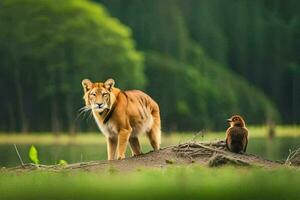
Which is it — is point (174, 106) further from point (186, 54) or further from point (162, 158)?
point (162, 158)

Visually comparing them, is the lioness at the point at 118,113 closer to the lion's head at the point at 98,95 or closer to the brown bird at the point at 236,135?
the lion's head at the point at 98,95

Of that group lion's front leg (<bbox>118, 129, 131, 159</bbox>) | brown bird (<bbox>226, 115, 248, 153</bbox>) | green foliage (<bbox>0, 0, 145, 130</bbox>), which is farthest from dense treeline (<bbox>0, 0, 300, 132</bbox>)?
lion's front leg (<bbox>118, 129, 131, 159</bbox>)

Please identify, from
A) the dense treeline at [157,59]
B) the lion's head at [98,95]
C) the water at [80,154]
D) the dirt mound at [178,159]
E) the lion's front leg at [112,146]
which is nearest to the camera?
the dirt mound at [178,159]

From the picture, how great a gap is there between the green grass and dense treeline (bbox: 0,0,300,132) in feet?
90.6

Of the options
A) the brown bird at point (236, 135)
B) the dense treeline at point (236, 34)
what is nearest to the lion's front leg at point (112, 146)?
the brown bird at point (236, 135)

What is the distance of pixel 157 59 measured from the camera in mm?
44656

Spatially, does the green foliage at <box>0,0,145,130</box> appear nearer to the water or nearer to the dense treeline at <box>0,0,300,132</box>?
the dense treeline at <box>0,0,300,132</box>

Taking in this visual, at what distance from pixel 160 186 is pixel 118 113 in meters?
4.33

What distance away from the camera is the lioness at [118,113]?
865cm

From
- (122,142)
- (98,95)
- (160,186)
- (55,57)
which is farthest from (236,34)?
(160,186)

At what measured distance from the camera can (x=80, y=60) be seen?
3516cm

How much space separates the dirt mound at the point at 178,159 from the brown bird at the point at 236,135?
0.10 m

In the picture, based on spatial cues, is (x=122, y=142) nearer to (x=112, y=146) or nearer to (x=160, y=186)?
(x=112, y=146)

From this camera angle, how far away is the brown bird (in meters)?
8.87
